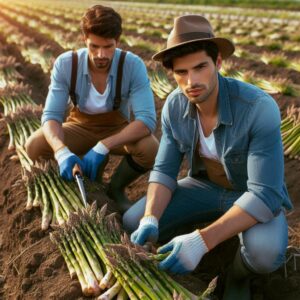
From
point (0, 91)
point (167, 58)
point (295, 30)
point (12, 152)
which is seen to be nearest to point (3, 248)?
point (12, 152)

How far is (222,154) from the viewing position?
9.40 feet

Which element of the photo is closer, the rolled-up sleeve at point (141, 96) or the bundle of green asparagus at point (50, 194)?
the bundle of green asparagus at point (50, 194)

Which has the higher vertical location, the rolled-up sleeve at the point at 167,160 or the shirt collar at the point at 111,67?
the shirt collar at the point at 111,67

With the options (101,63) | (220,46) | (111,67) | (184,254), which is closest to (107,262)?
(184,254)

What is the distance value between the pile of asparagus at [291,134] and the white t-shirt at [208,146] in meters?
1.70

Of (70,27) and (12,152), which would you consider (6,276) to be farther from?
(70,27)

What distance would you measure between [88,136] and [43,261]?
1330 mm

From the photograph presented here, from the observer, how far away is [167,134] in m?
3.10

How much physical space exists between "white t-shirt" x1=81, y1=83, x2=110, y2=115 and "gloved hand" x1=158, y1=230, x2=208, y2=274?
1626 millimetres

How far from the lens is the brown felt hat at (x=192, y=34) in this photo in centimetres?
263

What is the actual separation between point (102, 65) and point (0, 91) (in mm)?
2488

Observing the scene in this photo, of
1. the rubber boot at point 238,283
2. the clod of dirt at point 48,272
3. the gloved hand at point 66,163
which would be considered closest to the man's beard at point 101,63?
the gloved hand at point 66,163

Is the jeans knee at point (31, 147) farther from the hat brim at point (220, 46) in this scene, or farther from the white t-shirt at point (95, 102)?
the hat brim at point (220, 46)

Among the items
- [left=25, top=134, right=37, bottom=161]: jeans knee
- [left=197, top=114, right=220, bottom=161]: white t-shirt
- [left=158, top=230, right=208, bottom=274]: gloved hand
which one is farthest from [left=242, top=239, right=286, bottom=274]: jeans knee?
[left=25, top=134, right=37, bottom=161]: jeans knee
